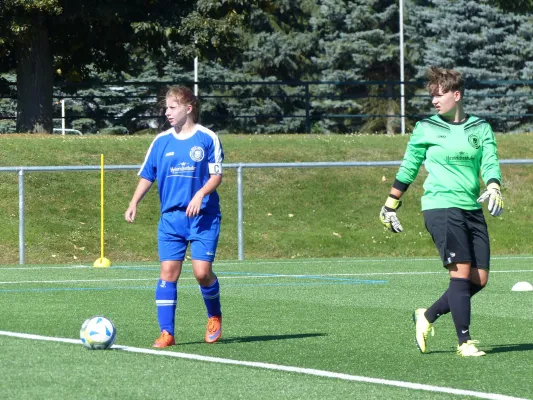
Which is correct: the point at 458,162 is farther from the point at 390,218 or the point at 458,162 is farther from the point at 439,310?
the point at 439,310

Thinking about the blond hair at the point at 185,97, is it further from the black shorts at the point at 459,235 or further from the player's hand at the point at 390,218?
the black shorts at the point at 459,235

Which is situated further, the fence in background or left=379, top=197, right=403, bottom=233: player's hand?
the fence in background

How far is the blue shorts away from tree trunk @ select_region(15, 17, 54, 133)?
22.7m

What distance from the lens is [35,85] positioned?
3064 centimetres

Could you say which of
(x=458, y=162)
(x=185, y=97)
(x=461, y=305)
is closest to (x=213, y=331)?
(x=185, y=97)

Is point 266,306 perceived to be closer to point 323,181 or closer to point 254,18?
point 323,181

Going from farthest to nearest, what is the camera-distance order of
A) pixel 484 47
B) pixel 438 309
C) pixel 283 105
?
pixel 283 105 → pixel 484 47 → pixel 438 309

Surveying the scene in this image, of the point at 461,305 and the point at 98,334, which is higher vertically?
the point at 461,305

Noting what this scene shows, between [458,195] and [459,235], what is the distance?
0.26m

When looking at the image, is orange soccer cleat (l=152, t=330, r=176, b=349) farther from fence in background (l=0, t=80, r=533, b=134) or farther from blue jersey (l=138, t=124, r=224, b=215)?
fence in background (l=0, t=80, r=533, b=134)

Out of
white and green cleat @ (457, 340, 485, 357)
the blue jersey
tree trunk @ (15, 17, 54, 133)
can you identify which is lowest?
white and green cleat @ (457, 340, 485, 357)

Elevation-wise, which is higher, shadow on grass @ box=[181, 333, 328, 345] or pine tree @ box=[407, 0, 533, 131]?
pine tree @ box=[407, 0, 533, 131]

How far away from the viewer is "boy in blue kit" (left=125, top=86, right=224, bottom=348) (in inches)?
334

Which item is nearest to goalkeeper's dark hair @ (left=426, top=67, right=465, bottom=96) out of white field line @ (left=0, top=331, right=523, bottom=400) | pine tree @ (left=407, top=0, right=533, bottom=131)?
white field line @ (left=0, top=331, right=523, bottom=400)
